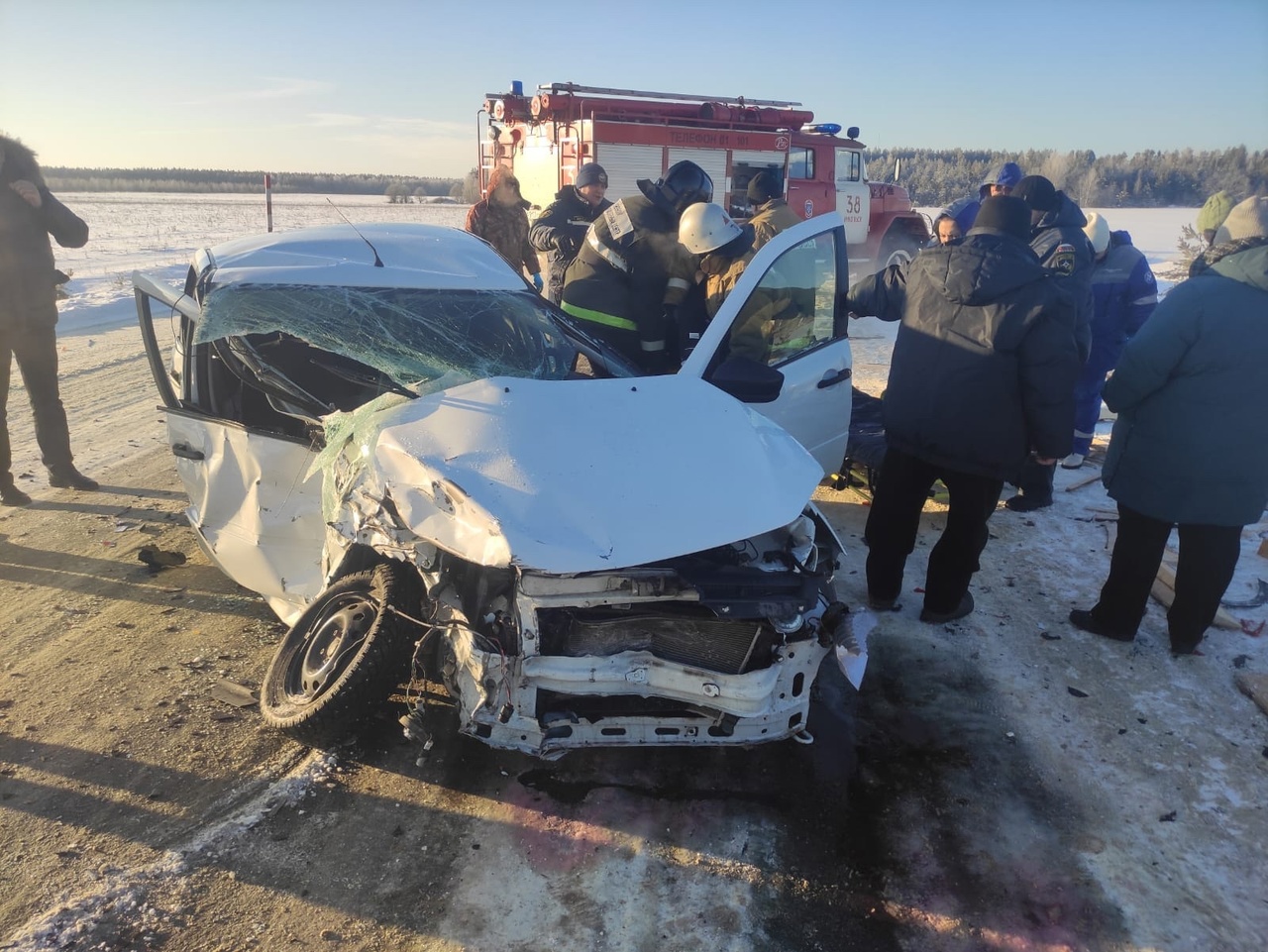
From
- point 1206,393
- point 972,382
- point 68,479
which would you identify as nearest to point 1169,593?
point 1206,393

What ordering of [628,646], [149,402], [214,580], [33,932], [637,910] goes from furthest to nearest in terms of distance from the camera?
[149,402]
[214,580]
[628,646]
[637,910]
[33,932]

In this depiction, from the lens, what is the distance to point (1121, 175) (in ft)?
145

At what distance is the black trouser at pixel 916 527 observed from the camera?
144 inches

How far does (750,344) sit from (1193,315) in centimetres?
185

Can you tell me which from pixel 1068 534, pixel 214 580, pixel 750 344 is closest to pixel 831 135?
pixel 1068 534

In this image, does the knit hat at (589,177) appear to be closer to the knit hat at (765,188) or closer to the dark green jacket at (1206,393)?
the knit hat at (765,188)

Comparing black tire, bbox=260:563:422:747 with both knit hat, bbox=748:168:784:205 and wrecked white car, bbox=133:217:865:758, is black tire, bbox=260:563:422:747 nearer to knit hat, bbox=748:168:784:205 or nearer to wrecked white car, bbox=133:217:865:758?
wrecked white car, bbox=133:217:865:758

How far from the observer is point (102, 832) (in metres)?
2.45

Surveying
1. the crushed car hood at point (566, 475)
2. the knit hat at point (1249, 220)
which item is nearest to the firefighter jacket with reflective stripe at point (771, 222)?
the knit hat at point (1249, 220)

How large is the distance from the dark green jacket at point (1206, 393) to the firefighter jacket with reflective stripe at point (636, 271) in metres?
2.18

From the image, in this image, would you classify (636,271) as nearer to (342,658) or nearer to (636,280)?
(636,280)

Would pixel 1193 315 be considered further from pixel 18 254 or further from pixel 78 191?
pixel 78 191

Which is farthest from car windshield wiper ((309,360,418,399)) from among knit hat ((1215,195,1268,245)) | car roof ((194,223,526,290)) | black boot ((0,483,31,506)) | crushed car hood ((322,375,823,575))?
knit hat ((1215,195,1268,245))

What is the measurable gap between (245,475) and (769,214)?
11.7 ft
